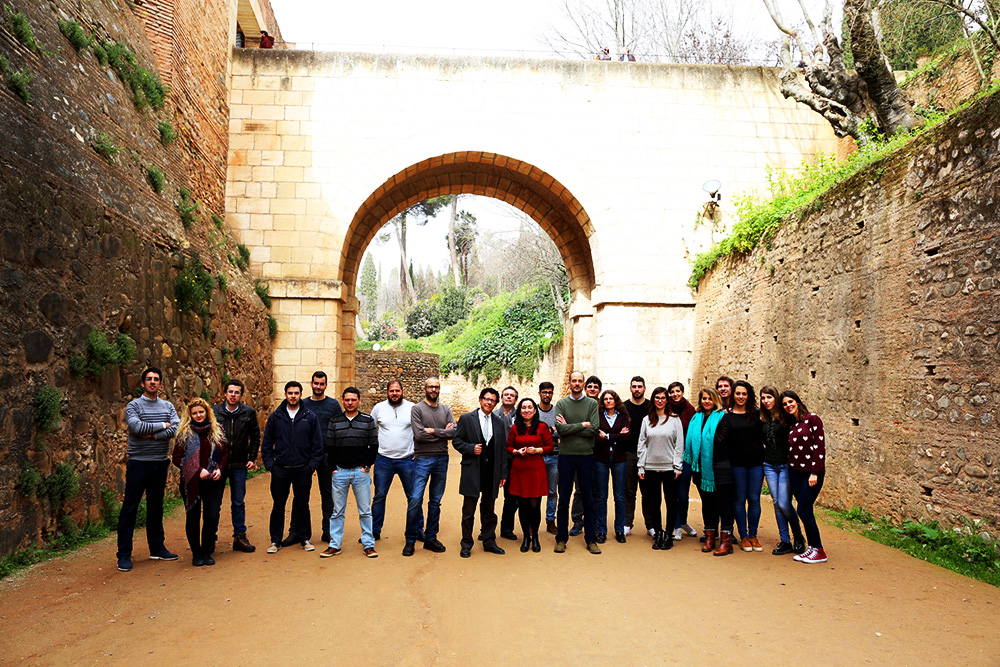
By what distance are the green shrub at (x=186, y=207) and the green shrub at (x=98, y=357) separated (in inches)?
123

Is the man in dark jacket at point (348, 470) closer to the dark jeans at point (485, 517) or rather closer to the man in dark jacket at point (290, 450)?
the man in dark jacket at point (290, 450)

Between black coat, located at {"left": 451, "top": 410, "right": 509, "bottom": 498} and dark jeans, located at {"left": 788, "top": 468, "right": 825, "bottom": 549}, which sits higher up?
black coat, located at {"left": 451, "top": 410, "right": 509, "bottom": 498}

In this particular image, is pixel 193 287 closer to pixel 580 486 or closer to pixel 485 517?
pixel 485 517

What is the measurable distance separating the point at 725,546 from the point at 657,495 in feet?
2.47

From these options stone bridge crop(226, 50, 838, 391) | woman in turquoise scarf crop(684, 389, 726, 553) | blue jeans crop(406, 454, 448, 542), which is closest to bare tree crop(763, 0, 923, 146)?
stone bridge crop(226, 50, 838, 391)

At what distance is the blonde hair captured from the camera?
17.4 feet

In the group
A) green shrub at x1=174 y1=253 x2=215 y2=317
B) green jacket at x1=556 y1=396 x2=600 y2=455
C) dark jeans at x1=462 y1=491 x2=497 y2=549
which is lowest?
dark jeans at x1=462 y1=491 x2=497 y2=549

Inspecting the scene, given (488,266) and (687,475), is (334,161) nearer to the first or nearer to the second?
(687,475)

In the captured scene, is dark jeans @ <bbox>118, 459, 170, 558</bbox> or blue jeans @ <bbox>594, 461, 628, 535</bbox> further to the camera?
blue jeans @ <bbox>594, 461, 628, 535</bbox>

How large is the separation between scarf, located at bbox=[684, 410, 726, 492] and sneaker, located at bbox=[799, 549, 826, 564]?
90 cm

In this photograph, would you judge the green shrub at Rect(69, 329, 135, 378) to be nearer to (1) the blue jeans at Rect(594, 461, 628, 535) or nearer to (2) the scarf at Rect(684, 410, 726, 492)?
(1) the blue jeans at Rect(594, 461, 628, 535)

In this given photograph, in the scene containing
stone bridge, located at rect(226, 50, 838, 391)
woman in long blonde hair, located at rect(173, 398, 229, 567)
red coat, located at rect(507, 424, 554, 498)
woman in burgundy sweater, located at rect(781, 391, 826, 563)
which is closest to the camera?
woman in long blonde hair, located at rect(173, 398, 229, 567)

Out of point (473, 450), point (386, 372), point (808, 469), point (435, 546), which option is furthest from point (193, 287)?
point (386, 372)

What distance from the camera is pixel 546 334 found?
75.5ft
